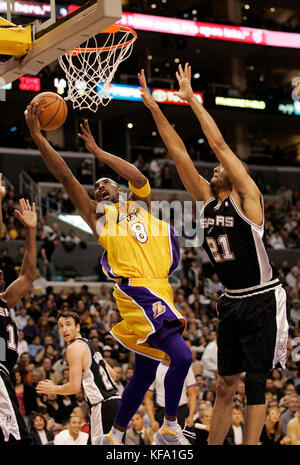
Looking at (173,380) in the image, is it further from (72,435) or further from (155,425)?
(155,425)

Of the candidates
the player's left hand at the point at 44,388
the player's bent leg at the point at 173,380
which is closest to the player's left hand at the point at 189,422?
the player's left hand at the point at 44,388

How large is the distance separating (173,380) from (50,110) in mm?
2421

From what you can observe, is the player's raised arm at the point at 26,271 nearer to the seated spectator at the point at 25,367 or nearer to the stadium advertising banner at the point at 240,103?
the seated spectator at the point at 25,367

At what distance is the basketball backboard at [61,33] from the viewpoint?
19.9 feet

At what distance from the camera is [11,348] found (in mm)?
6090

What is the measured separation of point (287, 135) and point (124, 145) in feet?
25.4

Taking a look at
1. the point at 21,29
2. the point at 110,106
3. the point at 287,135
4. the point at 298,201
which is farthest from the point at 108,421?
the point at 287,135

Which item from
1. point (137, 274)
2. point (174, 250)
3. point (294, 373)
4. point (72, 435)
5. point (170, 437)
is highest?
point (174, 250)

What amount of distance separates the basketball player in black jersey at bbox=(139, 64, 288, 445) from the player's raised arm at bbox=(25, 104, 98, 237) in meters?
1.02

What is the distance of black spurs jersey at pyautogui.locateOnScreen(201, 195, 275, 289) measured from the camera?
18.4 ft

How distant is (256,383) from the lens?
17.9 ft

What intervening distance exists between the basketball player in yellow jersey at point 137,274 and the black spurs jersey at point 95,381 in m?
0.89

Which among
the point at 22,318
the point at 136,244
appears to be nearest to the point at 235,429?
the point at 22,318
